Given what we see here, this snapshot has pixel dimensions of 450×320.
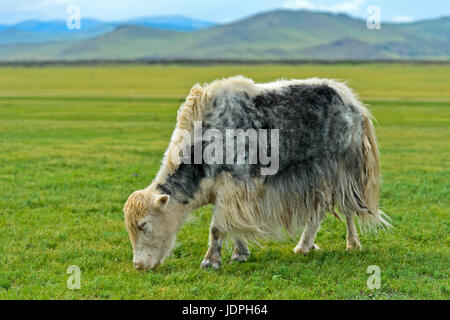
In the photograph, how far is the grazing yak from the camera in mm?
7250

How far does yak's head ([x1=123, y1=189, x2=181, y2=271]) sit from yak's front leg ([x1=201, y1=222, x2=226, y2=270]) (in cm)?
58

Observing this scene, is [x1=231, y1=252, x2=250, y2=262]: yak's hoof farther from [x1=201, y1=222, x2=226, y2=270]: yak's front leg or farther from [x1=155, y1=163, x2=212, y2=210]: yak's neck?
[x1=155, y1=163, x2=212, y2=210]: yak's neck

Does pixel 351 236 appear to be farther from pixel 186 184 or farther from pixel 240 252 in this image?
pixel 186 184

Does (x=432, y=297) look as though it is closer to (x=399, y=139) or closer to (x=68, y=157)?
(x=68, y=157)

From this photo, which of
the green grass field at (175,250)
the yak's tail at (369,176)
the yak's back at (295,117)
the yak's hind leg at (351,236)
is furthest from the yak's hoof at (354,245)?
the yak's back at (295,117)

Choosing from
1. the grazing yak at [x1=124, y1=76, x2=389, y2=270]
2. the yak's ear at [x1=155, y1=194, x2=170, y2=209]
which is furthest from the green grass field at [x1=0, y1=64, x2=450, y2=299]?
the yak's ear at [x1=155, y1=194, x2=170, y2=209]

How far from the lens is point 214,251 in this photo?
7.47m

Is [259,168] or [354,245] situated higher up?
[259,168]

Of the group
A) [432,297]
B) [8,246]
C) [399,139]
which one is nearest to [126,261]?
[8,246]

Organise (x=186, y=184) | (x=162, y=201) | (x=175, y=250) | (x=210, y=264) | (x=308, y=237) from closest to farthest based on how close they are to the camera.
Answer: (x=162, y=201), (x=186, y=184), (x=210, y=264), (x=308, y=237), (x=175, y=250)

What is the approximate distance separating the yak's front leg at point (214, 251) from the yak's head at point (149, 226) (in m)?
0.58

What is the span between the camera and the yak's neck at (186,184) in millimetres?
7270

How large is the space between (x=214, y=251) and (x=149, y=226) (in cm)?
103

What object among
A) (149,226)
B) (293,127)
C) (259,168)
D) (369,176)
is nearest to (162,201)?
(149,226)
